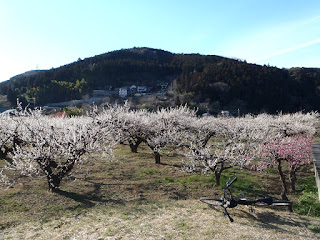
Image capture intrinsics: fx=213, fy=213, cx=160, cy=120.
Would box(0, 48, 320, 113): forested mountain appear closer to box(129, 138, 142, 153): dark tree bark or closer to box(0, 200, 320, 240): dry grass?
box(129, 138, 142, 153): dark tree bark

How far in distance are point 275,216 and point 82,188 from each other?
33.3ft

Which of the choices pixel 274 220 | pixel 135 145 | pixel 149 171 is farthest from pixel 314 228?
pixel 135 145

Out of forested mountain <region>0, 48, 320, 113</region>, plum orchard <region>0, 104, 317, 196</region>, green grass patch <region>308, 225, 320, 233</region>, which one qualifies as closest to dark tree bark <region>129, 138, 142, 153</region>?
plum orchard <region>0, 104, 317, 196</region>

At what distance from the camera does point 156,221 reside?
855cm

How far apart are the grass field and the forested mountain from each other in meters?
47.6

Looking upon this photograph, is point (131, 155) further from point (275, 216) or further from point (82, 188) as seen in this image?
point (275, 216)

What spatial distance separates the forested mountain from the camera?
7162 cm

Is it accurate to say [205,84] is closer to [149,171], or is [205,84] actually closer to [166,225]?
[149,171]

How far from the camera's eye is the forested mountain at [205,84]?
2820 inches

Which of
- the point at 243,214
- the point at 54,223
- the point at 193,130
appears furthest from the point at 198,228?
the point at 193,130

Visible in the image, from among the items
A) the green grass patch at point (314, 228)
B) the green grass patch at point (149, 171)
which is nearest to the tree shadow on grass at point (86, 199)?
the green grass patch at point (149, 171)

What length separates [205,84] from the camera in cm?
7375

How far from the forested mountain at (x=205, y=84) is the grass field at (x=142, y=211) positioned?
4757cm

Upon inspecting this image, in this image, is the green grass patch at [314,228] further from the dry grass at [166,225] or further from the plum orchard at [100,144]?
the plum orchard at [100,144]
